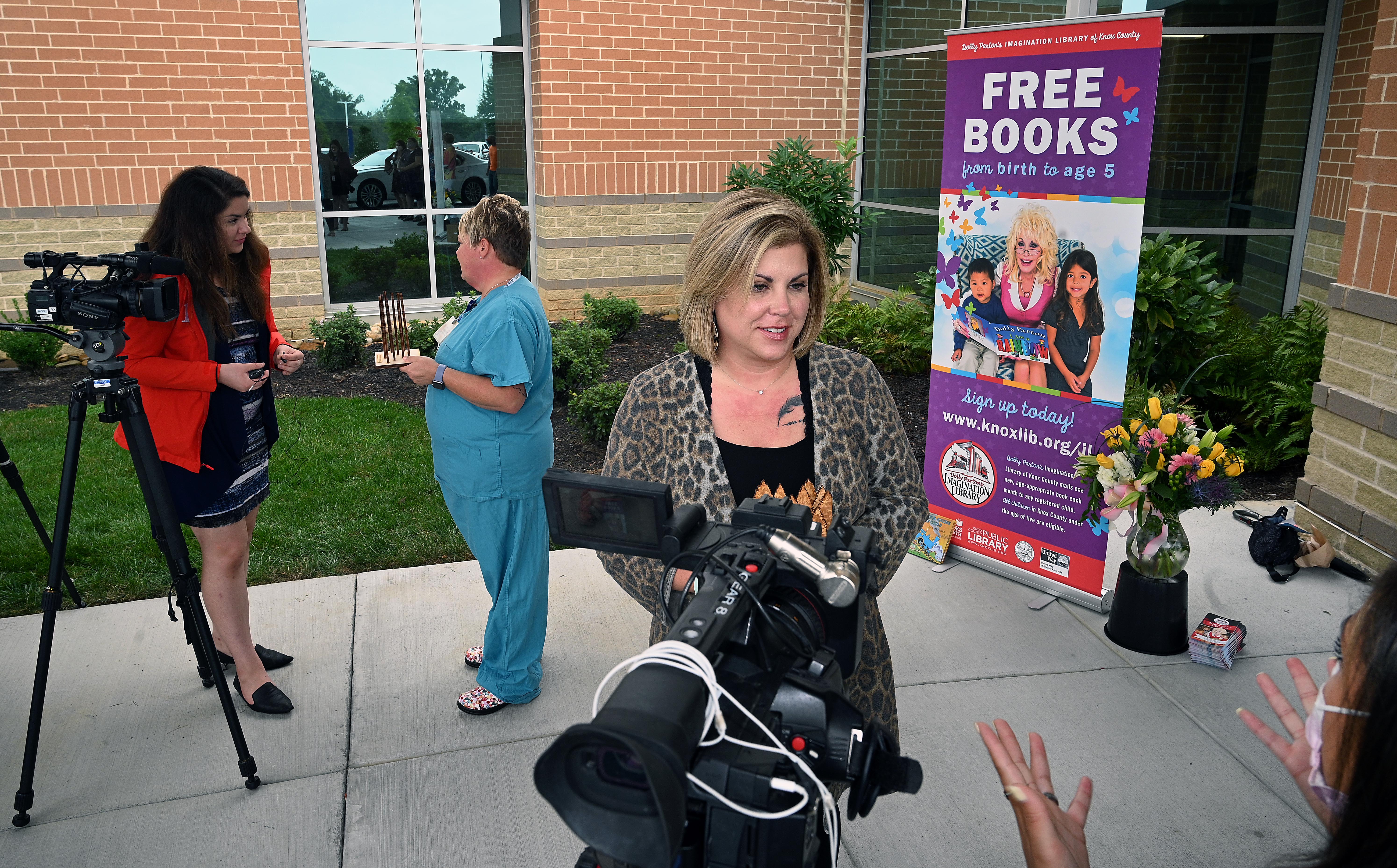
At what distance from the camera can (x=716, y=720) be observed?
44.1 inches

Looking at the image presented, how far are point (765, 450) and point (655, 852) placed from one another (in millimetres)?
1385

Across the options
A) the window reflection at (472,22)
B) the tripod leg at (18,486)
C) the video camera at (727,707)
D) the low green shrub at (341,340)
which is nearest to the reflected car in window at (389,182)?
the window reflection at (472,22)

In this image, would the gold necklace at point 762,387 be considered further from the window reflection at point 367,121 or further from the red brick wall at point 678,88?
the window reflection at point 367,121

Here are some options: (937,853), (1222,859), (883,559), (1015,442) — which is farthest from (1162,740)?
(883,559)

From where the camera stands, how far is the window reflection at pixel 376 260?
9.71m

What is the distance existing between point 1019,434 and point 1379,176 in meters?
2.10

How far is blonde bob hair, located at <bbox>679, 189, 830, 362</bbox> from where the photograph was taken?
86.5 inches

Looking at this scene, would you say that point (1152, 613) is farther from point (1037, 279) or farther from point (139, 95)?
point (139, 95)

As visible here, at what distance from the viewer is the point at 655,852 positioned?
99cm

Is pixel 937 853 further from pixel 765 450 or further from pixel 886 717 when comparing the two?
pixel 765 450

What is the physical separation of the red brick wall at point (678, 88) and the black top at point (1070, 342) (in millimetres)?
6383

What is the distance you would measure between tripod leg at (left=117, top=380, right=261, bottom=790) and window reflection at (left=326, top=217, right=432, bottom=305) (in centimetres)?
688

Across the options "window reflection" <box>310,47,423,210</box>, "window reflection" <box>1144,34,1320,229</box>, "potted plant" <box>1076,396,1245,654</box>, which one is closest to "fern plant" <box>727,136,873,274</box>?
"window reflection" <box>1144,34,1320,229</box>

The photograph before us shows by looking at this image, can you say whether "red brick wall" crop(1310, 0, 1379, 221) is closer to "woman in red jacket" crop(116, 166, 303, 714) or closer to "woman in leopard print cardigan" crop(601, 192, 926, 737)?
"woman in leopard print cardigan" crop(601, 192, 926, 737)
